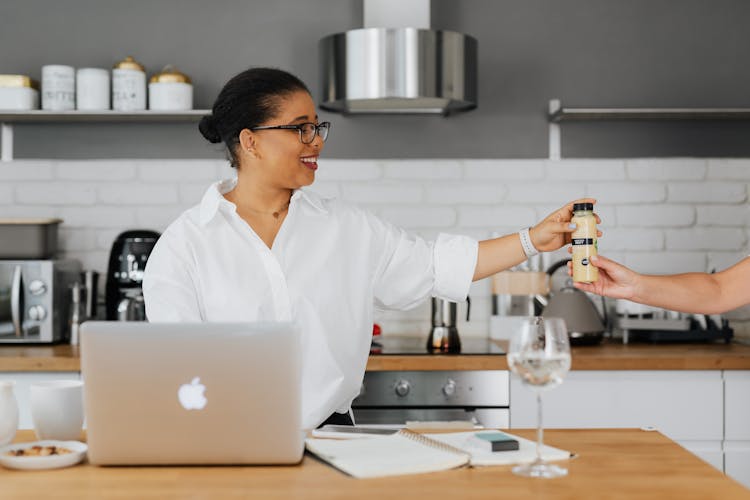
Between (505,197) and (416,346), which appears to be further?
(505,197)

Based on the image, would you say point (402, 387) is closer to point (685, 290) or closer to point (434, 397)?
point (434, 397)

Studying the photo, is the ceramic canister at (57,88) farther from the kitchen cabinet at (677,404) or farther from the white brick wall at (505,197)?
the kitchen cabinet at (677,404)

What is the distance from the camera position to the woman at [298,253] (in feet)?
7.39

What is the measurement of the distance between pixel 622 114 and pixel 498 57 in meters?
0.54

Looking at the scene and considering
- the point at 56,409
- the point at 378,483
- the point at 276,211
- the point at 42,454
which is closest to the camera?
the point at 378,483

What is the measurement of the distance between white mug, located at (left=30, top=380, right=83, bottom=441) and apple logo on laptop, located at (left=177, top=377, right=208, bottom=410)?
344 millimetres

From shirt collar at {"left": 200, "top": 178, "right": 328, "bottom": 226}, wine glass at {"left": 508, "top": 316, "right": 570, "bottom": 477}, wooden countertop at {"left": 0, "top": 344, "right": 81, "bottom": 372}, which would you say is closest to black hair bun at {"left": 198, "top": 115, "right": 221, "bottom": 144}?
shirt collar at {"left": 200, "top": 178, "right": 328, "bottom": 226}

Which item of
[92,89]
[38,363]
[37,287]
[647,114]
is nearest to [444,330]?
[647,114]

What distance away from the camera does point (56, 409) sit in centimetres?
170

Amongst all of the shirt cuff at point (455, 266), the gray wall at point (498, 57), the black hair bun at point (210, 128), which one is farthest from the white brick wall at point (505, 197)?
the shirt cuff at point (455, 266)

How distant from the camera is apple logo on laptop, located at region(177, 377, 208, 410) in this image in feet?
4.82

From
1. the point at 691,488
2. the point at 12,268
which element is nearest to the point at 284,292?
the point at 691,488

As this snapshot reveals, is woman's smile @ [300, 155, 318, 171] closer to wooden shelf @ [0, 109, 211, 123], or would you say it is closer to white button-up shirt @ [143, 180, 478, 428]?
white button-up shirt @ [143, 180, 478, 428]

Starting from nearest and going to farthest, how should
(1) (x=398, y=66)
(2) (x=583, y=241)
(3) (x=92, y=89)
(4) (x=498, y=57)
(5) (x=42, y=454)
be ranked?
(5) (x=42, y=454) → (2) (x=583, y=241) → (1) (x=398, y=66) → (3) (x=92, y=89) → (4) (x=498, y=57)
